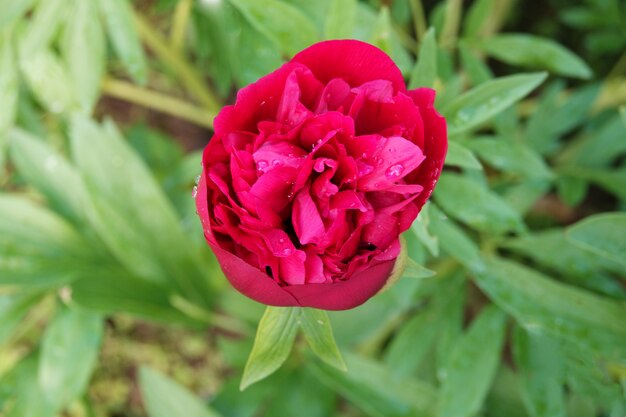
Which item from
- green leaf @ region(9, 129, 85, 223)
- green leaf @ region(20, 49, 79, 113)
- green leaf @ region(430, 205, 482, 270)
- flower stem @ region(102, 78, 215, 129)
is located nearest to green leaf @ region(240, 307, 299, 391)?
green leaf @ region(430, 205, 482, 270)

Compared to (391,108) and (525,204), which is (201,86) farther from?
(391,108)

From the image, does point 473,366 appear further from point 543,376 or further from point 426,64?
point 426,64

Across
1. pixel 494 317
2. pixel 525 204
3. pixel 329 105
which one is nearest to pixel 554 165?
pixel 525 204

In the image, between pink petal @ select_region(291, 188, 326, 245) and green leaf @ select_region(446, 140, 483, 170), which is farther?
green leaf @ select_region(446, 140, 483, 170)

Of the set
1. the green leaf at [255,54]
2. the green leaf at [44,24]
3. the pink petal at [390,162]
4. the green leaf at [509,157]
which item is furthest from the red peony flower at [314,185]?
the green leaf at [44,24]

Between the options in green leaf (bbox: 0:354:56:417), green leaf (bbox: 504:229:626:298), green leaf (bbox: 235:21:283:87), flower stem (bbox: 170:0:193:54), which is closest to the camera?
green leaf (bbox: 235:21:283:87)

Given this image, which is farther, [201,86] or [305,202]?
[201,86]

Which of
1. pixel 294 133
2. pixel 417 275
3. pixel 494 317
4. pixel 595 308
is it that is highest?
pixel 294 133

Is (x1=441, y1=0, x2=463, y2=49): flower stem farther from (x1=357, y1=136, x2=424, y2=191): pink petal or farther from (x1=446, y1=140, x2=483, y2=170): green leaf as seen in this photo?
(x1=357, y1=136, x2=424, y2=191): pink petal

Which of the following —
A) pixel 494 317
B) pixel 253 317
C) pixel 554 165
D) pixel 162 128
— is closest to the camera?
pixel 494 317
